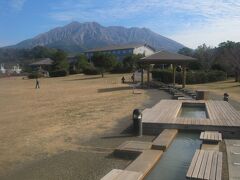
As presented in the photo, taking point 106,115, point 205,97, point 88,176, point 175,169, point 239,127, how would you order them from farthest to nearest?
point 205,97 → point 106,115 → point 239,127 → point 175,169 → point 88,176

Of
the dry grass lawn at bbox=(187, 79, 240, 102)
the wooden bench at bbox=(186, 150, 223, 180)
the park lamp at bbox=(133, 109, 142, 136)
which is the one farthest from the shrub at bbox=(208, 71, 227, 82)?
the wooden bench at bbox=(186, 150, 223, 180)

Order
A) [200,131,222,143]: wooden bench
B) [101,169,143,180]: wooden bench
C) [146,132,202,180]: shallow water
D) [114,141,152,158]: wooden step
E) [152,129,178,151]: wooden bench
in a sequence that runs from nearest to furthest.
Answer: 1. [101,169,143,180]: wooden bench
2. [146,132,202,180]: shallow water
3. [114,141,152,158]: wooden step
4. [152,129,178,151]: wooden bench
5. [200,131,222,143]: wooden bench

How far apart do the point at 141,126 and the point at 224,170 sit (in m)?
3.93

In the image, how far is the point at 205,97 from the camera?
1959 centimetres

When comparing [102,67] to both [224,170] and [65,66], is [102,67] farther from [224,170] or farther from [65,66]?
[224,170]

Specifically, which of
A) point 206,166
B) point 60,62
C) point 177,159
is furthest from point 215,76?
point 60,62

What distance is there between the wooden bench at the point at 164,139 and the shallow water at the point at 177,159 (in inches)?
5.9

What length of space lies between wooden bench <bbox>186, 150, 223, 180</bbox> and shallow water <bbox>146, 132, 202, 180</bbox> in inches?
18.0

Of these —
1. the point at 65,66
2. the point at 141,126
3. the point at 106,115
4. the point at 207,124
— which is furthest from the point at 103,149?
the point at 65,66

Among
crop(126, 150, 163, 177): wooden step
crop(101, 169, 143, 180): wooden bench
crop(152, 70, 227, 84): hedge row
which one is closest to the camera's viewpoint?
crop(101, 169, 143, 180): wooden bench

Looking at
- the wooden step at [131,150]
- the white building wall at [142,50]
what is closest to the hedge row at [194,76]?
the wooden step at [131,150]

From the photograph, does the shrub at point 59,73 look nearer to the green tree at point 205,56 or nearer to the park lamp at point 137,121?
the green tree at point 205,56

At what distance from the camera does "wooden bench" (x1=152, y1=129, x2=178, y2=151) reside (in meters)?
8.40

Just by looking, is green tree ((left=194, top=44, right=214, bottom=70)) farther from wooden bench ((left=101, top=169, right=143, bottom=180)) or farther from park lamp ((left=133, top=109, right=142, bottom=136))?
wooden bench ((left=101, top=169, right=143, bottom=180))
